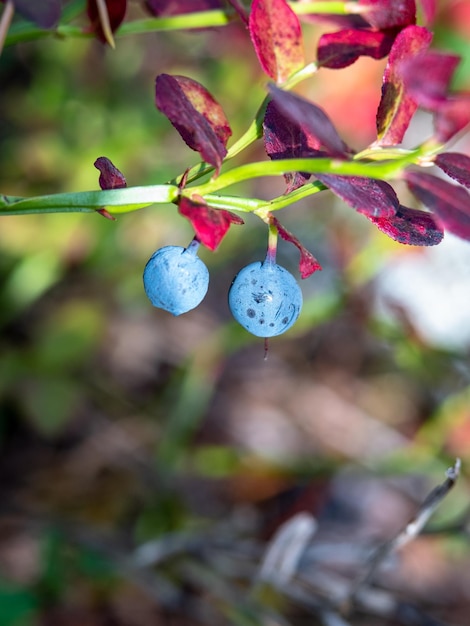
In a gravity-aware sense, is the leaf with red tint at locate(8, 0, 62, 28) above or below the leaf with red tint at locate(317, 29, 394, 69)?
below

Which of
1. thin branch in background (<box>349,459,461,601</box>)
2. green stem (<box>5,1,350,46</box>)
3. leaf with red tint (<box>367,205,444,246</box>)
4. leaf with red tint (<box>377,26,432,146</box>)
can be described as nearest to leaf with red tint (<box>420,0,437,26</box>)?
green stem (<box>5,1,350,46</box>)

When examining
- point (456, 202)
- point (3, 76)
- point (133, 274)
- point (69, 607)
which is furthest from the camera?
point (3, 76)

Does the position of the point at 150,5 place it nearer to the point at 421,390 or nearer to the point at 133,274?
the point at 133,274

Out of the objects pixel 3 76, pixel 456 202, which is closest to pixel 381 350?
pixel 3 76

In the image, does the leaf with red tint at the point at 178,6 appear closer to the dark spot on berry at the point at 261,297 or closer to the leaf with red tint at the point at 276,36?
the leaf with red tint at the point at 276,36

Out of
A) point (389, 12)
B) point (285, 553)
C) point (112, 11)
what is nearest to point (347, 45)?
point (389, 12)

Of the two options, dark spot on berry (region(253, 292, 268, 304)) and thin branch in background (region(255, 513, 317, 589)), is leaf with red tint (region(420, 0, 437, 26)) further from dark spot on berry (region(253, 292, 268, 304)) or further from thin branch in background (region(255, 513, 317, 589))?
thin branch in background (region(255, 513, 317, 589))
